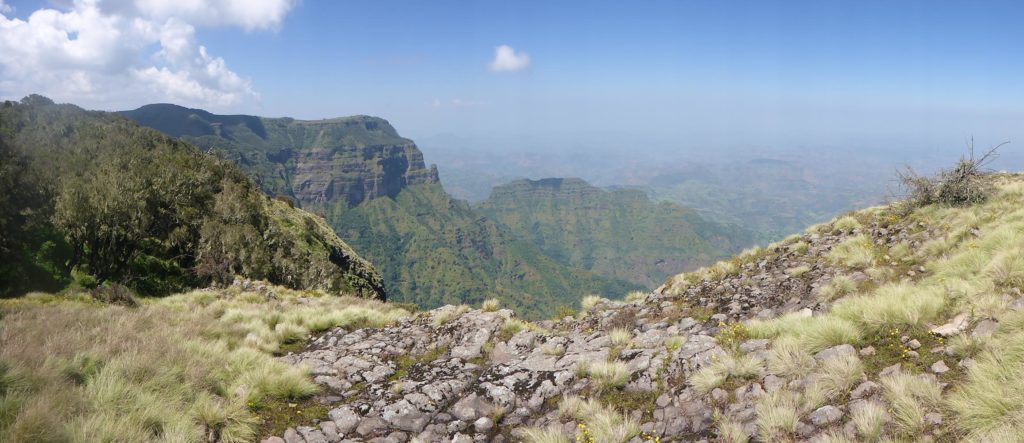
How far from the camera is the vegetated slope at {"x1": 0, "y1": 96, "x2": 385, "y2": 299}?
28.0 meters

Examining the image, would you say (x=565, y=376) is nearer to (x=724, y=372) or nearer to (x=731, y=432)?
(x=724, y=372)

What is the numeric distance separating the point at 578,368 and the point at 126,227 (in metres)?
34.3

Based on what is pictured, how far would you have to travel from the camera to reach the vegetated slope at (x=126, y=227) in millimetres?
28016

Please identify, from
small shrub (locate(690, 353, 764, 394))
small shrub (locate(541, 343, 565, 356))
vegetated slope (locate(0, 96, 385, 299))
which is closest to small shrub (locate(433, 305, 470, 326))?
small shrub (locate(541, 343, 565, 356))

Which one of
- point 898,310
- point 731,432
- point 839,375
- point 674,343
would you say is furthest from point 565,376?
point 898,310

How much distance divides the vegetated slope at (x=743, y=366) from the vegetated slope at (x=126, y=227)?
24.6 metres

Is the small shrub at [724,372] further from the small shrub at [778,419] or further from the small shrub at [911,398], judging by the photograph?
the small shrub at [911,398]

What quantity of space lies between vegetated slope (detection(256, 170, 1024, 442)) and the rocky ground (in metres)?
0.04

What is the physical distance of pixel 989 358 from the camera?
19.7 feet

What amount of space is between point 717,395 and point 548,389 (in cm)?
312

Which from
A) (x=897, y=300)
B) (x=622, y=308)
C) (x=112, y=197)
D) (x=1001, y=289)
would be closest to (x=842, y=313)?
(x=897, y=300)

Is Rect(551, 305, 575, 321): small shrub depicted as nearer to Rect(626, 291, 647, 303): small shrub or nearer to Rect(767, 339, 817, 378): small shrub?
Rect(626, 291, 647, 303): small shrub

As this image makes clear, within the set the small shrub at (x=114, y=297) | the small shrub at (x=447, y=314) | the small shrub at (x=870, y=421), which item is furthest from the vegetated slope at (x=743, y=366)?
the small shrub at (x=114, y=297)

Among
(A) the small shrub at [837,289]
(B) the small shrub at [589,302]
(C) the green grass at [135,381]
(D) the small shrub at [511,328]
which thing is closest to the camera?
(C) the green grass at [135,381]
